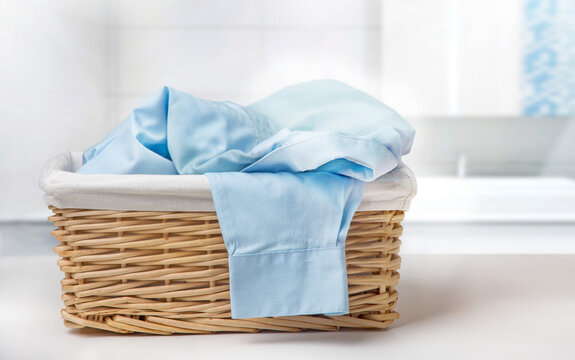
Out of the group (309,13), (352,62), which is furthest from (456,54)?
(309,13)

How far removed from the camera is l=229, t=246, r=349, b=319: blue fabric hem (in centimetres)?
64

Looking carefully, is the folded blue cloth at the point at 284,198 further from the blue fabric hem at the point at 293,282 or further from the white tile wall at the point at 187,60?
the white tile wall at the point at 187,60

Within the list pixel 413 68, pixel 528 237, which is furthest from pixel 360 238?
pixel 413 68

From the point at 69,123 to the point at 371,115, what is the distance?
1.65 m

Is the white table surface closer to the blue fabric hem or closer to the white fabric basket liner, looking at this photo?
the blue fabric hem

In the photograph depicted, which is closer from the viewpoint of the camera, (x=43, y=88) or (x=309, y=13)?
(x=43, y=88)

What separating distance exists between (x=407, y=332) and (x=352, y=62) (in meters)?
1.74

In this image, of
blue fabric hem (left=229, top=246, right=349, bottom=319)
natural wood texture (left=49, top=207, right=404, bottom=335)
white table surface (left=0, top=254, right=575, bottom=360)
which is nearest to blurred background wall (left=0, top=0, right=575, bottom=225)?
white table surface (left=0, top=254, right=575, bottom=360)

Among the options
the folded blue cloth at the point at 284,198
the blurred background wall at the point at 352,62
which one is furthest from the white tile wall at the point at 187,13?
the folded blue cloth at the point at 284,198

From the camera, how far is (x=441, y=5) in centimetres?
222

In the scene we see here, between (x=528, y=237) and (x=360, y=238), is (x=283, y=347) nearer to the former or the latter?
(x=360, y=238)

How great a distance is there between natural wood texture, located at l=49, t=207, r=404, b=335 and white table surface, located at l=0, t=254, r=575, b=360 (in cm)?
2

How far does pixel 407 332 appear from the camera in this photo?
0.71 m

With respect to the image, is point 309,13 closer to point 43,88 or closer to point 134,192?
point 43,88
